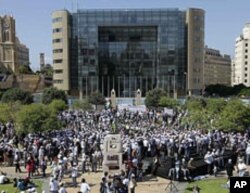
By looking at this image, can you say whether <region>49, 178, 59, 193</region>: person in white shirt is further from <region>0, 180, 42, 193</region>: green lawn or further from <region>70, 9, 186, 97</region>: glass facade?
<region>70, 9, 186, 97</region>: glass facade

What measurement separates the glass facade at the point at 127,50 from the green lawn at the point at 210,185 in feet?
272

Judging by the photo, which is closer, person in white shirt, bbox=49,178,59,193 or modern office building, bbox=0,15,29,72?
person in white shirt, bbox=49,178,59,193

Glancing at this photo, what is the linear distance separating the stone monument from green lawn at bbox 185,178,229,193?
4.39 metres

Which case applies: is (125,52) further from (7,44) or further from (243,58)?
(243,58)

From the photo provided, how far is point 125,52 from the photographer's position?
109 metres

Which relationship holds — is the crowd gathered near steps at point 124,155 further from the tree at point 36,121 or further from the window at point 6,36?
the window at point 6,36

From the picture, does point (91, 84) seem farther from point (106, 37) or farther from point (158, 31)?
point (158, 31)

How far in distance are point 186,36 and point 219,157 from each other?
85201 mm

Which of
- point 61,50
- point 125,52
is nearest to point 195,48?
point 125,52

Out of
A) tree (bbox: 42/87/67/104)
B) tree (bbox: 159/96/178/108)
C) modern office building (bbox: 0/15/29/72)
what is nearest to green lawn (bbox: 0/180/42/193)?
tree (bbox: 159/96/178/108)

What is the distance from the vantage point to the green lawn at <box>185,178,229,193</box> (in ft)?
71.9

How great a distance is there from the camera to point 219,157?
1035 inches

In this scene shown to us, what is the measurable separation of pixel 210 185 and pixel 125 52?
285 ft

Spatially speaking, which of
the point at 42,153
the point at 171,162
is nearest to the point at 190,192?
the point at 171,162
